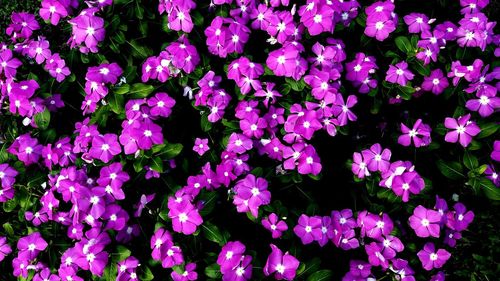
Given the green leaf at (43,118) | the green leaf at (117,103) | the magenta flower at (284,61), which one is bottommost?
the green leaf at (43,118)

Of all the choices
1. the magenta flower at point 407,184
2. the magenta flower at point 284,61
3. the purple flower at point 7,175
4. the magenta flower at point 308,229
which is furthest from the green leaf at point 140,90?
the magenta flower at point 407,184

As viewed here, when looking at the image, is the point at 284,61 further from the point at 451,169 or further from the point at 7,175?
the point at 7,175

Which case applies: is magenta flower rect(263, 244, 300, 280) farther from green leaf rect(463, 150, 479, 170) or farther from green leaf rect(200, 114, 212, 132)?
green leaf rect(463, 150, 479, 170)

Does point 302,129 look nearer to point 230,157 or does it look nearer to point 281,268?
point 230,157

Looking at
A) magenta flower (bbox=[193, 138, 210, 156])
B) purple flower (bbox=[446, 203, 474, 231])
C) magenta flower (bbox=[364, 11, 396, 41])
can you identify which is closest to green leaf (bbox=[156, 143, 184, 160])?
magenta flower (bbox=[193, 138, 210, 156])

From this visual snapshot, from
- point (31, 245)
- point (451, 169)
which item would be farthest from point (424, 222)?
point (31, 245)

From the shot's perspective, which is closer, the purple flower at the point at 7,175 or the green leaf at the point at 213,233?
the green leaf at the point at 213,233

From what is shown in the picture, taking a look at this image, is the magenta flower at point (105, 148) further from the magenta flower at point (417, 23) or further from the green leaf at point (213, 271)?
the magenta flower at point (417, 23)
